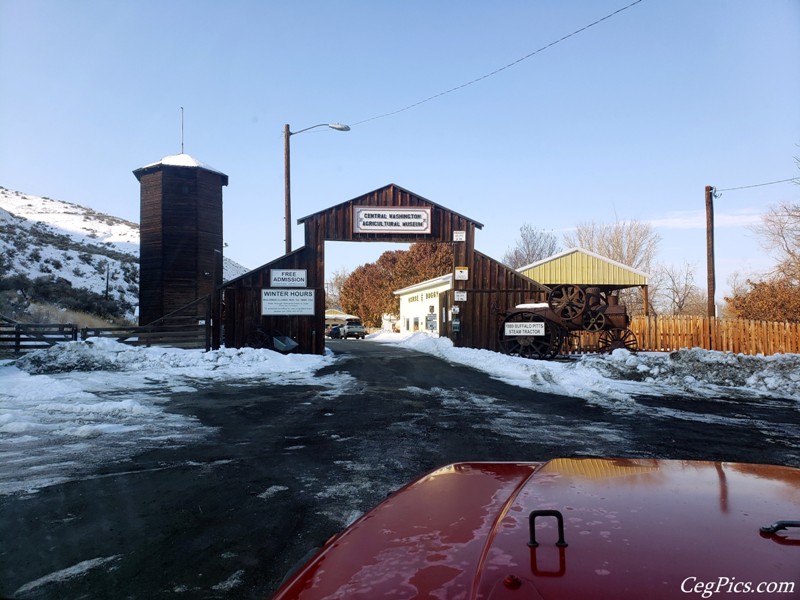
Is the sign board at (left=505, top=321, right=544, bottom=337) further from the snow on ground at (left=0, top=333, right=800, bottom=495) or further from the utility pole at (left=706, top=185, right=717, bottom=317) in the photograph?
the utility pole at (left=706, top=185, right=717, bottom=317)

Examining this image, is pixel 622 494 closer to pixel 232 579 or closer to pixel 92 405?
pixel 232 579

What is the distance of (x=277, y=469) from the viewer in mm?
5801

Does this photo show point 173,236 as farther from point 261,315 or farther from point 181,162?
point 261,315

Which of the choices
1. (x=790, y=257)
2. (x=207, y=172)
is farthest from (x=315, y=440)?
(x=790, y=257)

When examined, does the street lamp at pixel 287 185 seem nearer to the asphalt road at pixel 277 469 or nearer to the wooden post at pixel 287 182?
the wooden post at pixel 287 182

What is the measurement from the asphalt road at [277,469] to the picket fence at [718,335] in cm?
1486

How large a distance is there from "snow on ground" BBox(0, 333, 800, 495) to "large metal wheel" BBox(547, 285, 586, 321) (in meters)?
4.40

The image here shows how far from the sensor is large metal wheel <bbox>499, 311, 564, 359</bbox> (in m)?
22.2

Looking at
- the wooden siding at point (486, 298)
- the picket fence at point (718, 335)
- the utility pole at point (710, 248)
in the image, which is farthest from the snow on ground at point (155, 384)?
the utility pole at point (710, 248)

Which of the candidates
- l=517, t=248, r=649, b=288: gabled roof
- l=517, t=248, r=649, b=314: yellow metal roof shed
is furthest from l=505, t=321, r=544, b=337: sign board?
l=517, t=248, r=649, b=314: yellow metal roof shed

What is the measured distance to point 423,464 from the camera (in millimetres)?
5914

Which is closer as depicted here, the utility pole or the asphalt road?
the asphalt road

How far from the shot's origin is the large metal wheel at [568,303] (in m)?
22.5

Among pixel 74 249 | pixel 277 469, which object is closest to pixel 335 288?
pixel 74 249
